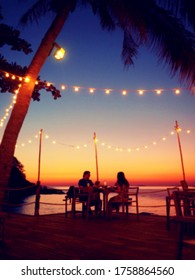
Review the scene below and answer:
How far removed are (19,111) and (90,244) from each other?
2.93 m

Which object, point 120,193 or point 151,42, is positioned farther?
point 120,193

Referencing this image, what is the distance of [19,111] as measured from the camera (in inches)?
201

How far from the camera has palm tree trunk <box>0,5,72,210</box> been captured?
4805 mm

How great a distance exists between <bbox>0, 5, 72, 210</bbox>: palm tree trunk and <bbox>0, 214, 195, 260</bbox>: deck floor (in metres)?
1.07

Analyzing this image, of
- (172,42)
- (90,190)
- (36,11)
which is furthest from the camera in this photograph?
(90,190)

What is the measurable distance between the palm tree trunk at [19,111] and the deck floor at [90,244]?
1067 millimetres

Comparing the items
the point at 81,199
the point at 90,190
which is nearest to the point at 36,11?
the point at 90,190

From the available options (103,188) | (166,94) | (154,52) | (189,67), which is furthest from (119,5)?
(103,188)

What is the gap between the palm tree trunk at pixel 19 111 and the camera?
480cm

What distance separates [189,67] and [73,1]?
3.92 m

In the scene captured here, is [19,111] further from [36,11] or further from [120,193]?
[120,193]

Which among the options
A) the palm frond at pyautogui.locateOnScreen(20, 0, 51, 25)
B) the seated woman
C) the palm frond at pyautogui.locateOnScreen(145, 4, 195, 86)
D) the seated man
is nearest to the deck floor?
the seated woman

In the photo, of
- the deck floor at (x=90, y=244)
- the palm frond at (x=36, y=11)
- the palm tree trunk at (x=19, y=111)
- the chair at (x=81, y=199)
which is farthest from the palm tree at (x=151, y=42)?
the chair at (x=81, y=199)

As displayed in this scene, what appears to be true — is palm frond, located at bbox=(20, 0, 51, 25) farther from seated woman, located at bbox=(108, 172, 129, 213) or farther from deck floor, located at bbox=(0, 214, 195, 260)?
deck floor, located at bbox=(0, 214, 195, 260)
